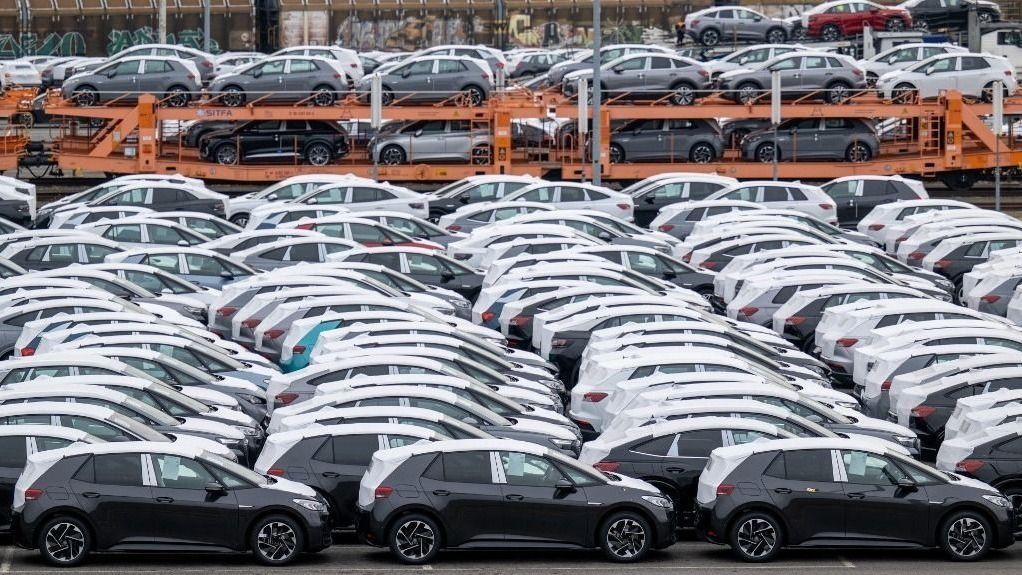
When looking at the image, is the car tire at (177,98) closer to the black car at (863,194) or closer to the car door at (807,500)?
the black car at (863,194)

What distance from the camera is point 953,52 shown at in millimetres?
43406

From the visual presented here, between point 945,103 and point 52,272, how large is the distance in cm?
2341

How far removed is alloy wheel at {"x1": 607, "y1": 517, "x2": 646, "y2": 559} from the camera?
15.6 meters

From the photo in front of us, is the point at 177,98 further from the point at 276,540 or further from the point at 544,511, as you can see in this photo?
the point at 544,511

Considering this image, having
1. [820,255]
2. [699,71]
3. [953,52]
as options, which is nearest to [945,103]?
[953,52]

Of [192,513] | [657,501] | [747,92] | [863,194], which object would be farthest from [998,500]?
[747,92]

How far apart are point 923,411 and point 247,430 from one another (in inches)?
280

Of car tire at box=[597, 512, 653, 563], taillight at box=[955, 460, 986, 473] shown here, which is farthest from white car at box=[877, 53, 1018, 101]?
car tire at box=[597, 512, 653, 563]

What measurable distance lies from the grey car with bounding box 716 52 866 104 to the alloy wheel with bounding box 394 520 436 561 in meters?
27.2

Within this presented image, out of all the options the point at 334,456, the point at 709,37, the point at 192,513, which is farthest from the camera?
the point at 709,37

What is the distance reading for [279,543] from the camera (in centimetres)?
1539

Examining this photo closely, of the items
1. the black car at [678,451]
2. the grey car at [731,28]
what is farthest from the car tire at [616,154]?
the black car at [678,451]

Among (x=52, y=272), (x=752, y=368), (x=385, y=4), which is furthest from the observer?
(x=385, y=4)

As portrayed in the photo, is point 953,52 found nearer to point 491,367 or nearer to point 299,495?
point 491,367
